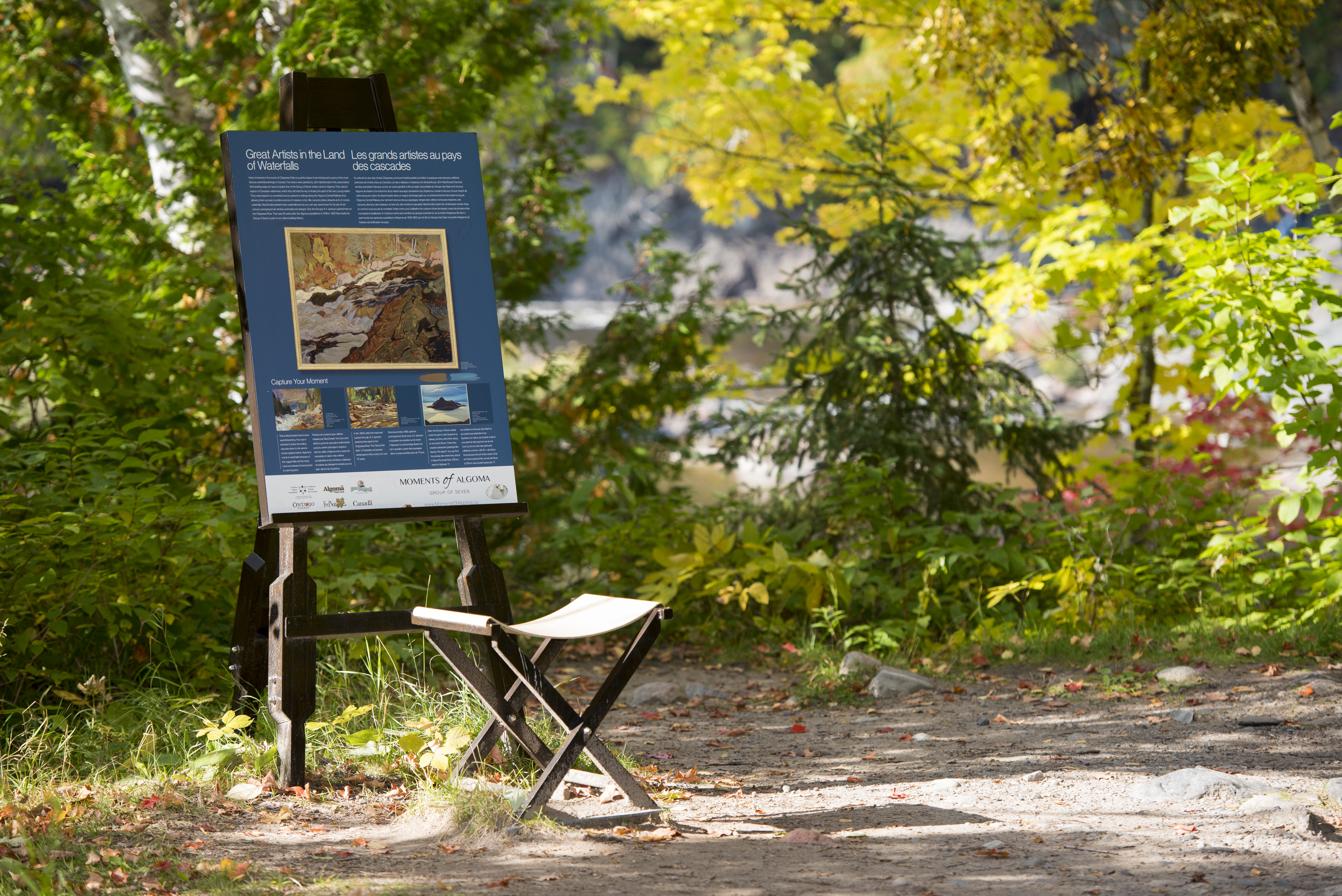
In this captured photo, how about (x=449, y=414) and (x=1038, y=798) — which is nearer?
(x=1038, y=798)

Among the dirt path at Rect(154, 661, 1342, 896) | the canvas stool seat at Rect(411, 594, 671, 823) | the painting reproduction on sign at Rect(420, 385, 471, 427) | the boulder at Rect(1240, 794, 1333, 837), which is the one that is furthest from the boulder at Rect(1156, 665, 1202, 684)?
the painting reproduction on sign at Rect(420, 385, 471, 427)

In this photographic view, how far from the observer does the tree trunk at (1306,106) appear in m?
5.55

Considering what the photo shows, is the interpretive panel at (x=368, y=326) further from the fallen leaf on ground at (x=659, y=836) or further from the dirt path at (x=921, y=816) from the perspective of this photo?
the fallen leaf on ground at (x=659, y=836)

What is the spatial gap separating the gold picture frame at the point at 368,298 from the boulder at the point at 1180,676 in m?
3.06

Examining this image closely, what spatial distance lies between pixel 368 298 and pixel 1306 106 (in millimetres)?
5047

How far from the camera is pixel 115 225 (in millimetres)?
5453

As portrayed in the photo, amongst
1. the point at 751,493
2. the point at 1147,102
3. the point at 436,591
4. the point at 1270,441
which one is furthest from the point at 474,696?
the point at 1270,441

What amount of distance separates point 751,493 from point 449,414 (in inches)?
138

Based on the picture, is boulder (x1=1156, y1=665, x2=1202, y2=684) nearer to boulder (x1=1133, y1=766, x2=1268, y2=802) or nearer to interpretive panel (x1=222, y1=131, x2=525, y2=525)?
boulder (x1=1133, y1=766, x2=1268, y2=802)

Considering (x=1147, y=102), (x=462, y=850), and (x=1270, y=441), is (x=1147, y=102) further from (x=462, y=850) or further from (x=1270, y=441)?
(x=462, y=850)

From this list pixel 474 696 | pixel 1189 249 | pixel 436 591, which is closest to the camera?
pixel 474 696

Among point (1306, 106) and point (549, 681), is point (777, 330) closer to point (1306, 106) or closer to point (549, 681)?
point (1306, 106)

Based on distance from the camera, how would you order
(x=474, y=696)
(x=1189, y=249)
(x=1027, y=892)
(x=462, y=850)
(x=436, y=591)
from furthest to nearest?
1. (x=436, y=591)
2. (x=1189, y=249)
3. (x=474, y=696)
4. (x=462, y=850)
5. (x=1027, y=892)

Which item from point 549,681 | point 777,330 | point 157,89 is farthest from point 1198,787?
point 157,89
